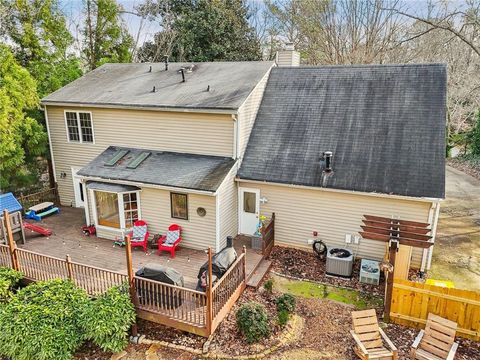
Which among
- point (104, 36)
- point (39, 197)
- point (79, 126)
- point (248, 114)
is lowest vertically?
point (39, 197)

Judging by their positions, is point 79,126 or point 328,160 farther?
point 79,126

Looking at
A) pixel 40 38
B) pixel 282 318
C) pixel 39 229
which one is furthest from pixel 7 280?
pixel 40 38

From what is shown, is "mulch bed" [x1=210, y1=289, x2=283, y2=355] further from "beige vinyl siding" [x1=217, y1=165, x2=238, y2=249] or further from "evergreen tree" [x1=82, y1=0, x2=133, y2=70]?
"evergreen tree" [x1=82, y1=0, x2=133, y2=70]

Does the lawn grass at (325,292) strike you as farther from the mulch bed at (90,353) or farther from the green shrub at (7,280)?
the green shrub at (7,280)

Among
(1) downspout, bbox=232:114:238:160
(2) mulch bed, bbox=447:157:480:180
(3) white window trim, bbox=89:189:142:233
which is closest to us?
(1) downspout, bbox=232:114:238:160

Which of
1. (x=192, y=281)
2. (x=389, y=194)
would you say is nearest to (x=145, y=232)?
(x=192, y=281)

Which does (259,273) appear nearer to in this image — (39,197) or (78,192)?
(78,192)

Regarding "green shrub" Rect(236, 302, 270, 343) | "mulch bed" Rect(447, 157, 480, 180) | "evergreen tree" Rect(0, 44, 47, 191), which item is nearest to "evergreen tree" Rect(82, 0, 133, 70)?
"evergreen tree" Rect(0, 44, 47, 191)

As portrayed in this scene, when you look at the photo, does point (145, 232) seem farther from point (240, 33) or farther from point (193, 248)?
point (240, 33)
